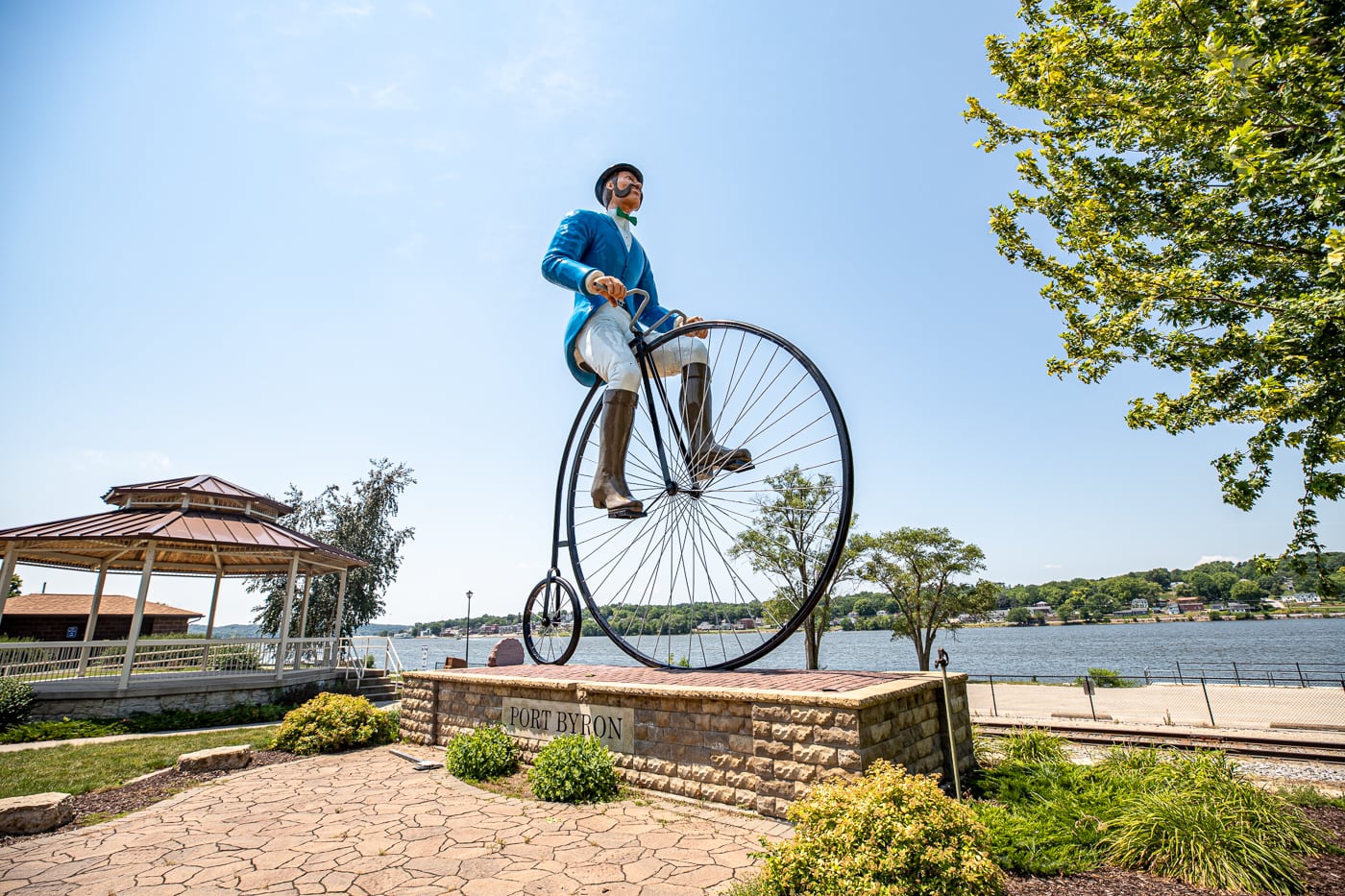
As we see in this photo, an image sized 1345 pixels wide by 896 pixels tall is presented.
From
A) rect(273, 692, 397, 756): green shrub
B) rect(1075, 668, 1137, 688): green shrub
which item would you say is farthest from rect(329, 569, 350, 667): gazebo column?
rect(1075, 668, 1137, 688): green shrub

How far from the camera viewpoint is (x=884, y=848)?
11.7 ft

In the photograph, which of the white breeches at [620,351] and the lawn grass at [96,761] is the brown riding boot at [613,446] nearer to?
the white breeches at [620,351]

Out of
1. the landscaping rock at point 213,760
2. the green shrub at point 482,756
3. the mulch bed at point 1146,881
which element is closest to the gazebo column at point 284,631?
the landscaping rock at point 213,760

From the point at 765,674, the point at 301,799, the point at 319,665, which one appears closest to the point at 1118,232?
the point at 765,674

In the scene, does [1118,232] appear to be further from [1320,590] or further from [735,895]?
[735,895]

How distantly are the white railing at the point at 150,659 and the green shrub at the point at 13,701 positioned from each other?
113cm

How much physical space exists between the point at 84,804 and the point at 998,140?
580 inches

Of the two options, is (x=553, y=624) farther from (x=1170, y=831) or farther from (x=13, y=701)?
(x=13, y=701)

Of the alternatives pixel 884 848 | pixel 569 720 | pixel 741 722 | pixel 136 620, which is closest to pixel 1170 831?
pixel 884 848

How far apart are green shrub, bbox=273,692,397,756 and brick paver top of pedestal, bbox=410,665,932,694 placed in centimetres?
197

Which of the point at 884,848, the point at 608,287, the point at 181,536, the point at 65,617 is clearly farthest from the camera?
the point at 65,617

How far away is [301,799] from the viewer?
655 cm

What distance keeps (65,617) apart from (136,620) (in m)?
19.8

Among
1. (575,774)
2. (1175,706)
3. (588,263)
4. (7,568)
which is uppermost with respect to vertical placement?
(588,263)
